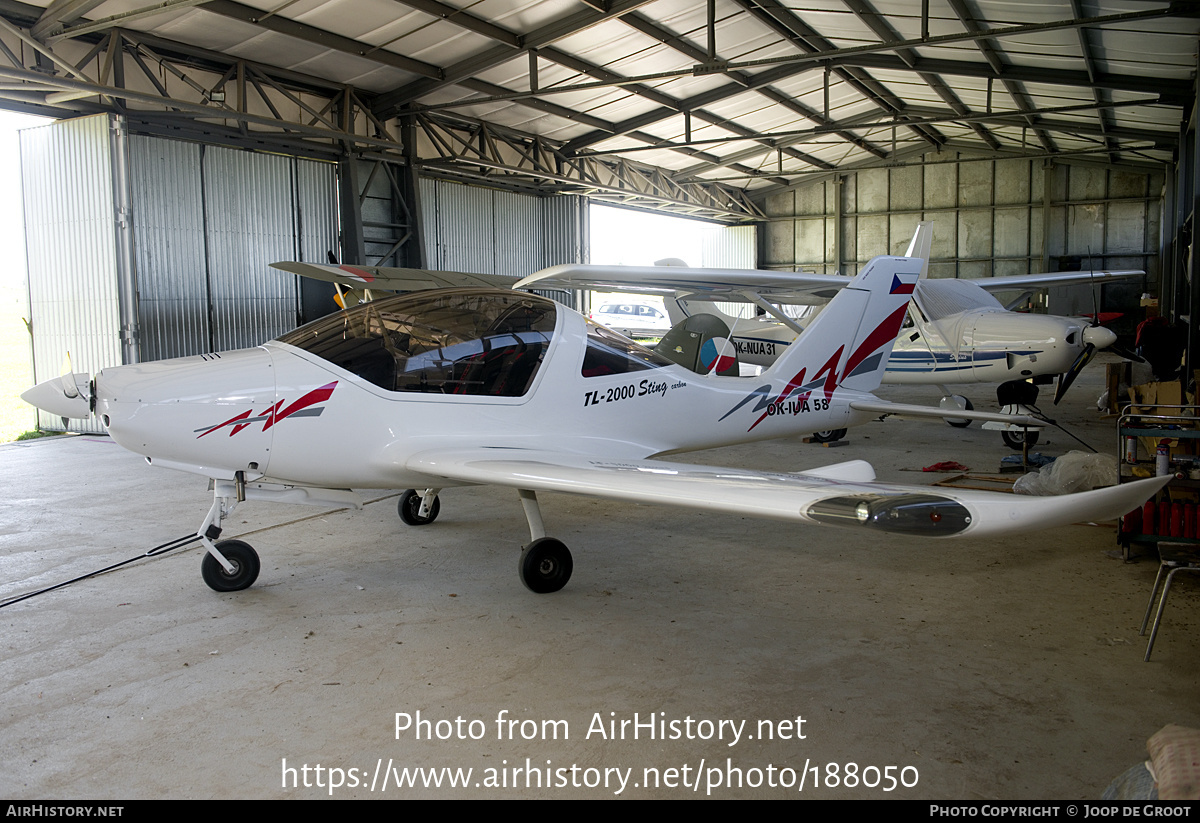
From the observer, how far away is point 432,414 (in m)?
4.43

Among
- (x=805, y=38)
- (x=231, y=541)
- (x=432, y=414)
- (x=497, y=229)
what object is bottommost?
(x=231, y=541)

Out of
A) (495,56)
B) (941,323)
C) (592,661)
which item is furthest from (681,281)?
(495,56)

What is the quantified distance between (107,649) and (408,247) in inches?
512

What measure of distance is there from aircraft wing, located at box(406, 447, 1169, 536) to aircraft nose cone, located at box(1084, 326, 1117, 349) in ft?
22.8

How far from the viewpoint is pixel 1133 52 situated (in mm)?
12266

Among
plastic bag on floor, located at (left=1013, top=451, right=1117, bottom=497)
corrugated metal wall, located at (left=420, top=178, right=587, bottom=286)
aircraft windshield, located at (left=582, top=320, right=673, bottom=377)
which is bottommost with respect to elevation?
plastic bag on floor, located at (left=1013, top=451, right=1117, bottom=497)

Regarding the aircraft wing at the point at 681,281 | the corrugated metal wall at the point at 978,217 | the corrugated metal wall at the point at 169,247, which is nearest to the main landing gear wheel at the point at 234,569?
the aircraft wing at the point at 681,281

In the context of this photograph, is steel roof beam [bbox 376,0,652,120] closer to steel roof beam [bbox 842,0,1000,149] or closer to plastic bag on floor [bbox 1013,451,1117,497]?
steel roof beam [bbox 842,0,1000,149]

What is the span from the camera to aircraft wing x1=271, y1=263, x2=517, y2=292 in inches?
436

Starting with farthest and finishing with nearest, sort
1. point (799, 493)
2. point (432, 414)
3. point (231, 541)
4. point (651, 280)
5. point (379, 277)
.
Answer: point (379, 277), point (651, 280), point (231, 541), point (432, 414), point (799, 493)

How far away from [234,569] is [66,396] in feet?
4.09

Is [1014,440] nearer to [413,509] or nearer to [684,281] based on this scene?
[684,281]

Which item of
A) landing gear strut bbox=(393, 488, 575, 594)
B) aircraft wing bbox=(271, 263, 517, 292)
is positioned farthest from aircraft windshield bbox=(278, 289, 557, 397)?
aircraft wing bbox=(271, 263, 517, 292)
